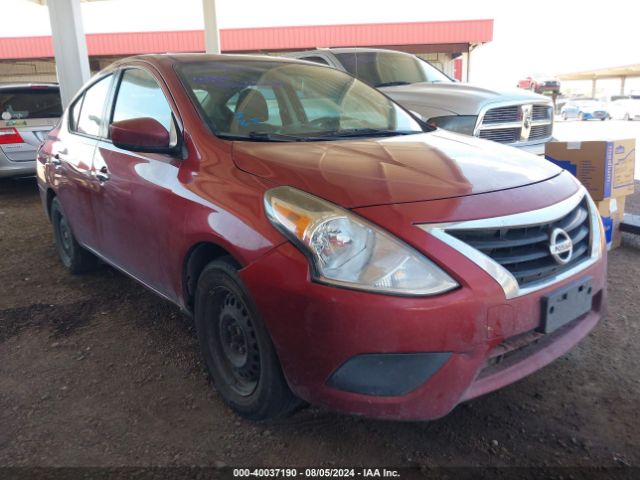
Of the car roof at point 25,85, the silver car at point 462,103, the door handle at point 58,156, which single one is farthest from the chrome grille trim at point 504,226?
the car roof at point 25,85

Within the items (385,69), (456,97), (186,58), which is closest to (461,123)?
(456,97)

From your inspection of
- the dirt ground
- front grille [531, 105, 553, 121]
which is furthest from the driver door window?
front grille [531, 105, 553, 121]

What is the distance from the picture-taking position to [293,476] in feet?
6.65

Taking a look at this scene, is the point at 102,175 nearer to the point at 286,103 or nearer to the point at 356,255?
the point at 286,103

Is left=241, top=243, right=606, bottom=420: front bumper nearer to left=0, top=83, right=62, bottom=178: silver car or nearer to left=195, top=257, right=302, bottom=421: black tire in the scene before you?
left=195, top=257, right=302, bottom=421: black tire

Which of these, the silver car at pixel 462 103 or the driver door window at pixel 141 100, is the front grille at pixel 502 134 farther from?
the driver door window at pixel 141 100

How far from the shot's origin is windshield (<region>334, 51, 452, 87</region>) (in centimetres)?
671

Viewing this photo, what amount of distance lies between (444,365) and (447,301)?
221 millimetres

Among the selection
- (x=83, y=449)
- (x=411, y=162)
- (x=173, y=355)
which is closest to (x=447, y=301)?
→ (x=411, y=162)

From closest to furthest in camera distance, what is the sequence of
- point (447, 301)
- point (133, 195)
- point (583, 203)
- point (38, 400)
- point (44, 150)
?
point (447, 301), point (583, 203), point (38, 400), point (133, 195), point (44, 150)

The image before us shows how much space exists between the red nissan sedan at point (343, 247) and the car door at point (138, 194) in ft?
0.05

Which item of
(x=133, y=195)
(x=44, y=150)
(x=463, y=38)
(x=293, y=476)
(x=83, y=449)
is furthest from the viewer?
(x=463, y=38)

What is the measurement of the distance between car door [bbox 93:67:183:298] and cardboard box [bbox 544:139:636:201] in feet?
10.9

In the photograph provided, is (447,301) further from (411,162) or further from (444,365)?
(411,162)
